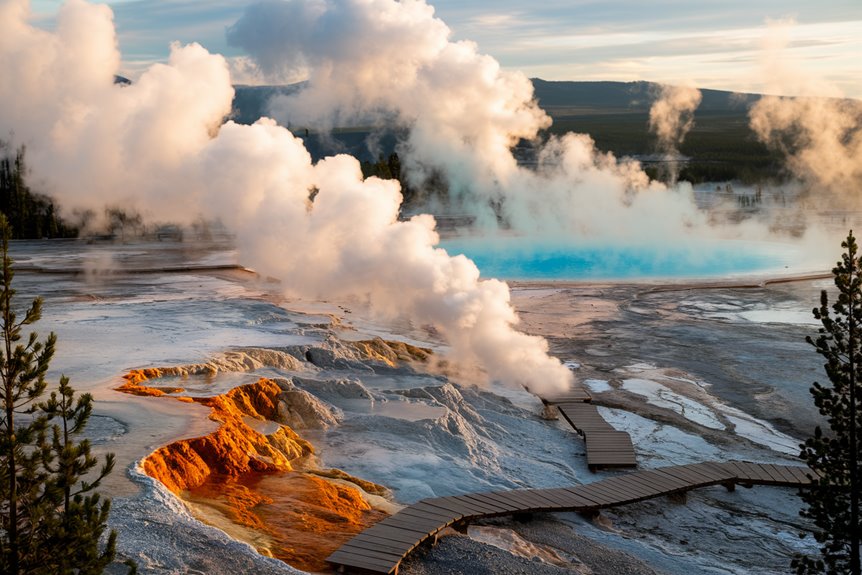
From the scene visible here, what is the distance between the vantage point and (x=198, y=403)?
46.8 ft

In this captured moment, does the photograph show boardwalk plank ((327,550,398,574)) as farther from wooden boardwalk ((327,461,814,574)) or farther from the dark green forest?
the dark green forest

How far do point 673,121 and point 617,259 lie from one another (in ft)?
309

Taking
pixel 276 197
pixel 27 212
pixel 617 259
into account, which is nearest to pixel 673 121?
pixel 617 259

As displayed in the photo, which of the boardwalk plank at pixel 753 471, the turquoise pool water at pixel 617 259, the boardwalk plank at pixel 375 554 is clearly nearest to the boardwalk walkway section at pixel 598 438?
the boardwalk plank at pixel 753 471

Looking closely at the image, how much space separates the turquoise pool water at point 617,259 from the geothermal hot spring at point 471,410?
6971 mm

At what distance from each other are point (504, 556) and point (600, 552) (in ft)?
4.81

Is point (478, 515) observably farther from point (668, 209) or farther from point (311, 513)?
point (668, 209)

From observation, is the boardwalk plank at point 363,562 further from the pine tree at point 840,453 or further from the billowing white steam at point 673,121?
the billowing white steam at point 673,121

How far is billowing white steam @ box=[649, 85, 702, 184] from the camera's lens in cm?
9770

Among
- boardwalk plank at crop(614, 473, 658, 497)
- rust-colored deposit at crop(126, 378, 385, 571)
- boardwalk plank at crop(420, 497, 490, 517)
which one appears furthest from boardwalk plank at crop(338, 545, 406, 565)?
boardwalk plank at crop(614, 473, 658, 497)

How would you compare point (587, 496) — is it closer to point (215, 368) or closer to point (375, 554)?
point (375, 554)

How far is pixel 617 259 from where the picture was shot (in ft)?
143

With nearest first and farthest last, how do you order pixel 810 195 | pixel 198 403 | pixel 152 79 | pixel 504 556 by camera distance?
pixel 504 556
pixel 198 403
pixel 152 79
pixel 810 195

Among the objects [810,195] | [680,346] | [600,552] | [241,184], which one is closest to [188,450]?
[600,552]
